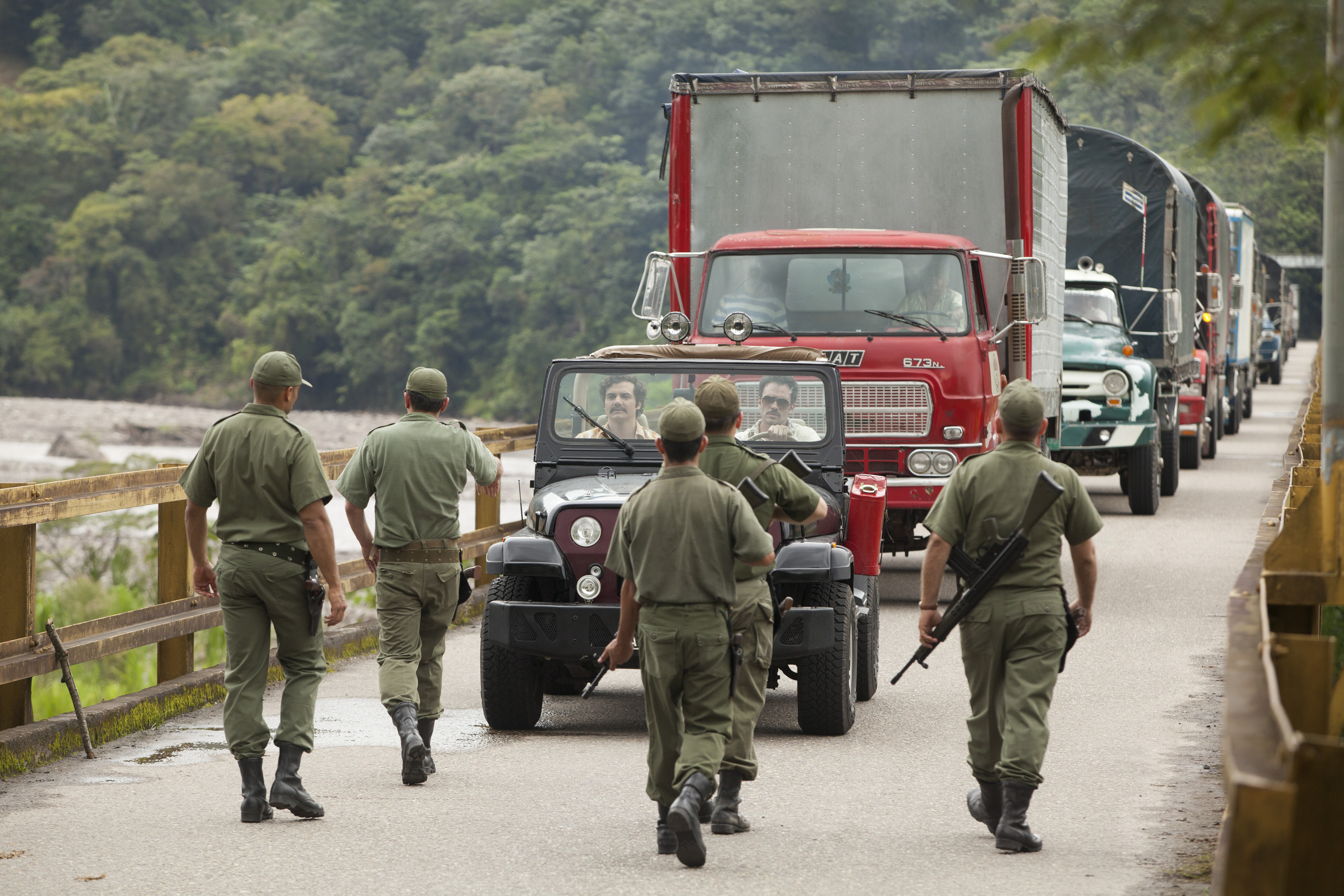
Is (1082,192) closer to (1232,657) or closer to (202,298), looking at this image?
(1232,657)

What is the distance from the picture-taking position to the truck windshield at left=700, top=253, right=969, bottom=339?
39.4ft

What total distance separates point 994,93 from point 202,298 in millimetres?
86182

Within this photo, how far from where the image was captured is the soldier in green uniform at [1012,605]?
6.04 metres

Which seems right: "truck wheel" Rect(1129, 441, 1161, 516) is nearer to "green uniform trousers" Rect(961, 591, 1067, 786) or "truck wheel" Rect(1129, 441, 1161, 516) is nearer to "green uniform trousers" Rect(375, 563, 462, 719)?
"green uniform trousers" Rect(375, 563, 462, 719)

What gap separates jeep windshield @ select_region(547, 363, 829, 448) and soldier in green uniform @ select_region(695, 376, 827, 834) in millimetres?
2216

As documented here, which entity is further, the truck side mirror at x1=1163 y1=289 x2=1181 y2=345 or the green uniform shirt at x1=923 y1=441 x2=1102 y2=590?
the truck side mirror at x1=1163 y1=289 x2=1181 y2=345

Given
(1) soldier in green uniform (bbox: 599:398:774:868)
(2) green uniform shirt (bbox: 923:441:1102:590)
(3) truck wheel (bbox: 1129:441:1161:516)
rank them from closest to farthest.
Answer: (1) soldier in green uniform (bbox: 599:398:774:868) < (2) green uniform shirt (bbox: 923:441:1102:590) < (3) truck wheel (bbox: 1129:441:1161:516)

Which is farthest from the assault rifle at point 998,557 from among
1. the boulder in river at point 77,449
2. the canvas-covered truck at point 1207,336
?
the boulder in river at point 77,449

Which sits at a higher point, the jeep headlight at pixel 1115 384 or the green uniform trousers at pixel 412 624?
the jeep headlight at pixel 1115 384

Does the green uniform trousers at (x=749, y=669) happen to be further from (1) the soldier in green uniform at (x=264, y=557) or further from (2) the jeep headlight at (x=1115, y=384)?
(2) the jeep headlight at (x=1115, y=384)

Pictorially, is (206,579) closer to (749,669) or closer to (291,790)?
(291,790)

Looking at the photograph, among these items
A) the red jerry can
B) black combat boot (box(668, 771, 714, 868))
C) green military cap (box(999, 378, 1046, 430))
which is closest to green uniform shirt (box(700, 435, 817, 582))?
green military cap (box(999, 378, 1046, 430))

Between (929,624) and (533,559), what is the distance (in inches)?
→ 91.0

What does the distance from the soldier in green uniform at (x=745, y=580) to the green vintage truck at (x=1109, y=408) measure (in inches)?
436
